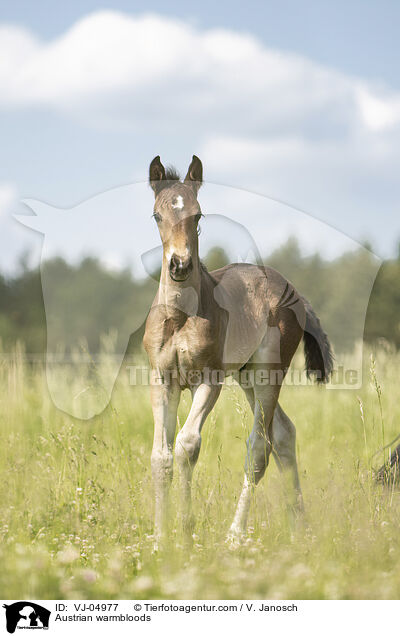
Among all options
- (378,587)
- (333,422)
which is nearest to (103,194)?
(378,587)

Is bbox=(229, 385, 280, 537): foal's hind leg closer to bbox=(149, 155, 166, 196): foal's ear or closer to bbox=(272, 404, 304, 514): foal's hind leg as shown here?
bbox=(272, 404, 304, 514): foal's hind leg

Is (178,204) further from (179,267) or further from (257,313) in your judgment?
(257,313)

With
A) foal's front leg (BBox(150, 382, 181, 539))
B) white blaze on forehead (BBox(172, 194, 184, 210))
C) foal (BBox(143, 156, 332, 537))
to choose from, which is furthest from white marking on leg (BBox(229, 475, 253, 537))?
white blaze on forehead (BBox(172, 194, 184, 210))

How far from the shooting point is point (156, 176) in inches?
170

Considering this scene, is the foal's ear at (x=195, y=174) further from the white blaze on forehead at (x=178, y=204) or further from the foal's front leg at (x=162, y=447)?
the foal's front leg at (x=162, y=447)

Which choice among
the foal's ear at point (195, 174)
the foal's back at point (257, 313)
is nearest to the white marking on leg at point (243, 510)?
the foal's back at point (257, 313)

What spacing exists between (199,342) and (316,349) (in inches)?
79.6

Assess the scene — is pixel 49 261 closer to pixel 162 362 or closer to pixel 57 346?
pixel 57 346

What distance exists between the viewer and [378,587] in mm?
3590

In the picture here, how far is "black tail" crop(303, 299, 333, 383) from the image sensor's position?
6000 mm

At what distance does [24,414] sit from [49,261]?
4.20 m

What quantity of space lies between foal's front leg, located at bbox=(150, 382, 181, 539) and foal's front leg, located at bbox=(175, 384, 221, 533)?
0.49 feet

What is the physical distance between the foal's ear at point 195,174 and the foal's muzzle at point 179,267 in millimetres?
668

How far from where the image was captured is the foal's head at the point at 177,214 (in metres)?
3.97
